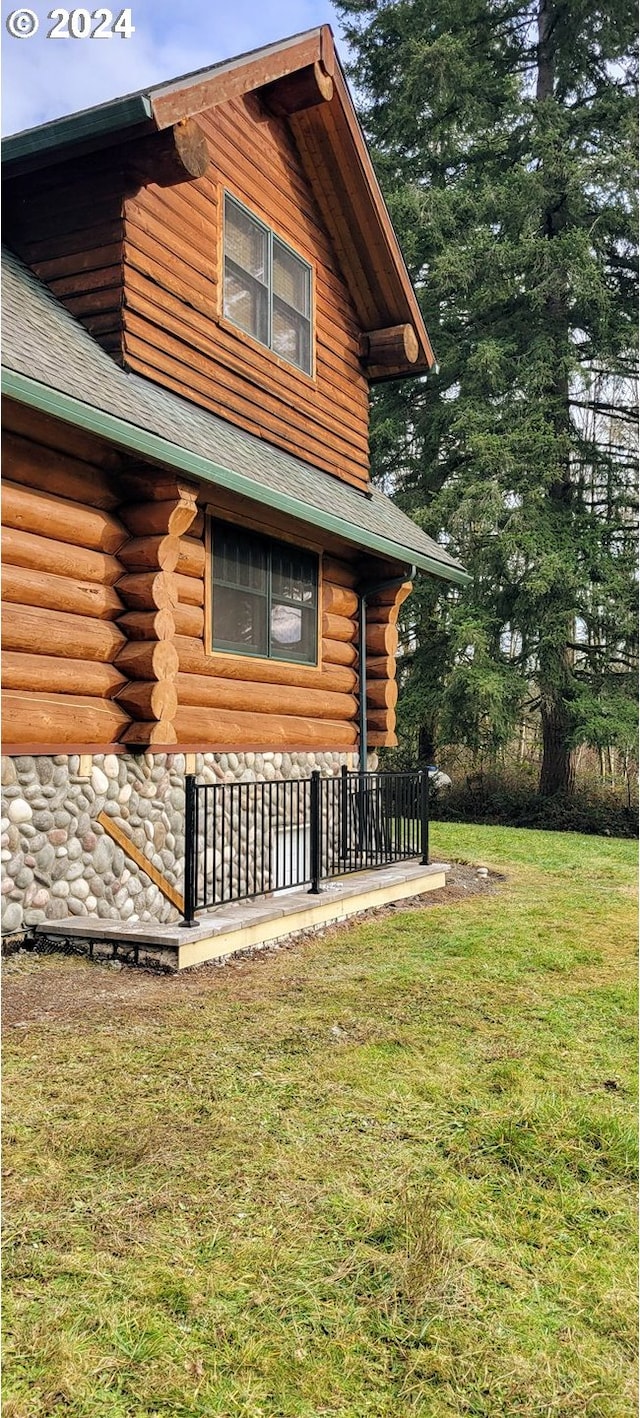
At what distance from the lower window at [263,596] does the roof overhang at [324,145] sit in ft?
10.3

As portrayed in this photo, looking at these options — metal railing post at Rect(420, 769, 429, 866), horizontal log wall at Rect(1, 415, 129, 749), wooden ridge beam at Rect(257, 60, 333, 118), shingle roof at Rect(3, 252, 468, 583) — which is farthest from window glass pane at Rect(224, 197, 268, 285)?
metal railing post at Rect(420, 769, 429, 866)

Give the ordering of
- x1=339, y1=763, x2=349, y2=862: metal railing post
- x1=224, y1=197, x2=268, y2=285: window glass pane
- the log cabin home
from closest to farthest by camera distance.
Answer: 1. the log cabin home
2. x1=339, y1=763, x2=349, y2=862: metal railing post
3. x1=224, y1=197, x2=268, y2=285: window glass pane

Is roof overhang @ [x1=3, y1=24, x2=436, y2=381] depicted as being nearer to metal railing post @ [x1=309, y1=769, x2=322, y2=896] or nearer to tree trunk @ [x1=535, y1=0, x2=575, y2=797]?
metal railing post @ [x1=309, y1=769, x2=322, y2=896]

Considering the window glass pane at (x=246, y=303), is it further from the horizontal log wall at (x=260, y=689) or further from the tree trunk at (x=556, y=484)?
the tree trunk at (x=556, y=484)

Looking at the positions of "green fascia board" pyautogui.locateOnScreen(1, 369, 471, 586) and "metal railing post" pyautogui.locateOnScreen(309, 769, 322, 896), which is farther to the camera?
"metal railing post" pyautogui.locateOnScreen(309, 769, 322, 896)

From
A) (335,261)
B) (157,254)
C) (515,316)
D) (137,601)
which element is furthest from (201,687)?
(515,316)

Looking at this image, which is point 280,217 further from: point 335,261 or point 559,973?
point 559,973

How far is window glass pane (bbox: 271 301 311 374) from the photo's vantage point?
10.4 m

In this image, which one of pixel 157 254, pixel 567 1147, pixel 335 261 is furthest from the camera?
pixel 335 261

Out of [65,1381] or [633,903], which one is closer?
[65,1381]

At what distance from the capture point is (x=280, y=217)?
10.2 meters

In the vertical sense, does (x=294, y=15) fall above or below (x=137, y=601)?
→ above

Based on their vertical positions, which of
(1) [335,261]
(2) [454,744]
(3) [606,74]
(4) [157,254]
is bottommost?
(2) [454,744]

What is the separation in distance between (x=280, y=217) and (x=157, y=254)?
2.83m
